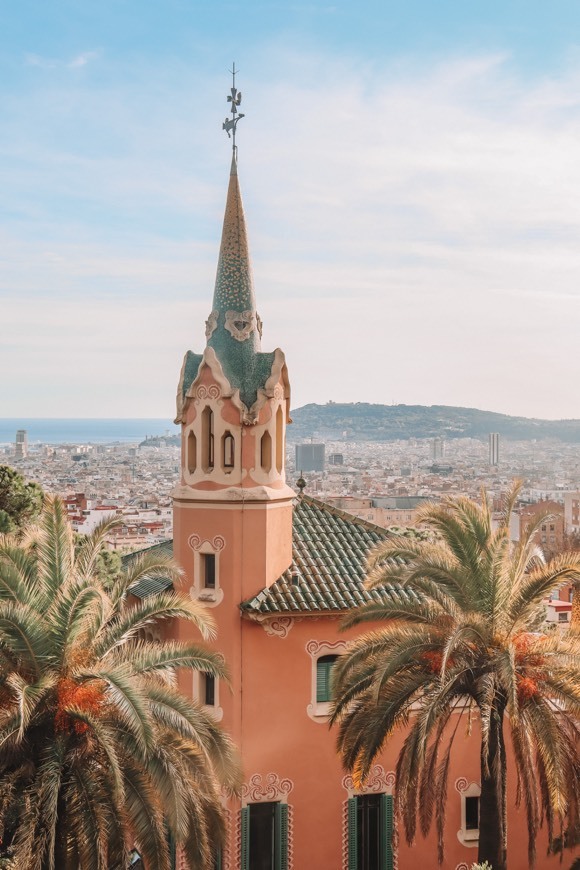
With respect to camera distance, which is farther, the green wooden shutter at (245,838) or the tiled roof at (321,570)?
the tiled roof at (321,570)

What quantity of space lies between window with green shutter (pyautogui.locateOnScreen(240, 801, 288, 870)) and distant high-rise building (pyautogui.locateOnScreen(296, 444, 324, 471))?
146 m

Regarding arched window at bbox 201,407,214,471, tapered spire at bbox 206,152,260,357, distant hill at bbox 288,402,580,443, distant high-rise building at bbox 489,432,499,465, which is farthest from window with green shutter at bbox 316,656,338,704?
distant high-rise building at bbox 489,432,499,465

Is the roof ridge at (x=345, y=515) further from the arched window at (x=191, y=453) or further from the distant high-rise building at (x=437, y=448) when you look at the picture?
the distant high-rise building at (x=437, y=448)

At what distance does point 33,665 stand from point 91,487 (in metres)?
146

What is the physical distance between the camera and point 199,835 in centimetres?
1088

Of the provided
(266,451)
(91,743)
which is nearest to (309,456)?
(266,451)

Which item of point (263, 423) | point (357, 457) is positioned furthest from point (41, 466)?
point (263, 423)

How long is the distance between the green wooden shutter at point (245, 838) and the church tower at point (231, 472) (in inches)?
53.2

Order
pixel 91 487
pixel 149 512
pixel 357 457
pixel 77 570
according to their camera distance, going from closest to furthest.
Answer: pixel 77 570 < pixel 149 512 < pixel 91 487 < pixel 357 457

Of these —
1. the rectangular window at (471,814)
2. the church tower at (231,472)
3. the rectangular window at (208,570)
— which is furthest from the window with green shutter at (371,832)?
the rectangular window at (208,570)

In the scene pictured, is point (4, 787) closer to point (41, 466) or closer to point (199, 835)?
point (199, 835)

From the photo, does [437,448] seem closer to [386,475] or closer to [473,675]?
[386,475]

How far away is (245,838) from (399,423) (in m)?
163

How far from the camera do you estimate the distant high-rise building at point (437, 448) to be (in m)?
176
